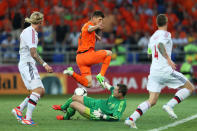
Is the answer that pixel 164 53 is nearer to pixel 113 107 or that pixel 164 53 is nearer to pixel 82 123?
pixel 113 107

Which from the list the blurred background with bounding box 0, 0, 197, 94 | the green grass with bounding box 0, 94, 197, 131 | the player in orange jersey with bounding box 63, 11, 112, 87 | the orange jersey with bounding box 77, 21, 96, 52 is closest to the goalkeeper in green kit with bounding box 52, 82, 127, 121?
the green grass with bounding box 0, 94, 197, 131

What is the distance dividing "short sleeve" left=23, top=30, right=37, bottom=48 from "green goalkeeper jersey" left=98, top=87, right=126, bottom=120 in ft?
A: 5.68

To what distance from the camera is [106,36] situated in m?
20.2

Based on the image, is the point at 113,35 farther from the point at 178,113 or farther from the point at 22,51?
the point at 22,51

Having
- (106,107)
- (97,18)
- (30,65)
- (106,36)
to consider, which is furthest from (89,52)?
(106,36)

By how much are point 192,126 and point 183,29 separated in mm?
11797

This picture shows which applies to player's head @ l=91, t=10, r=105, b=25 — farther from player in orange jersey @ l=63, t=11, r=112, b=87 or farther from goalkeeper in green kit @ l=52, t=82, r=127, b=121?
goalkeeper in green kit @ l=52, t=82, r=127, b=121

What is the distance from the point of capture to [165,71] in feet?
30.3

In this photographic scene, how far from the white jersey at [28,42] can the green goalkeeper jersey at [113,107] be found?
1.63 meters

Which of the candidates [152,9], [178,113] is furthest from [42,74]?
[178,113]

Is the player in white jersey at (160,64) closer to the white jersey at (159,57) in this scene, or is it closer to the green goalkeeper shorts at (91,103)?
the white jersey at (159,57)

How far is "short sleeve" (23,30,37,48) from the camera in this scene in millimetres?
9474

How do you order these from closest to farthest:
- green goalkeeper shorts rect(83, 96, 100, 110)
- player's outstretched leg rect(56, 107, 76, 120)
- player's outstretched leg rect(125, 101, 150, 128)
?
player's outstretched leg rect(125, 101, 150, 128)
green goalkeeper shorts rect(83, 96, 100, 110)
player's outstretched leg rect(56, 107, 76, 120)

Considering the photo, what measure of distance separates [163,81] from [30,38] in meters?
2.56
